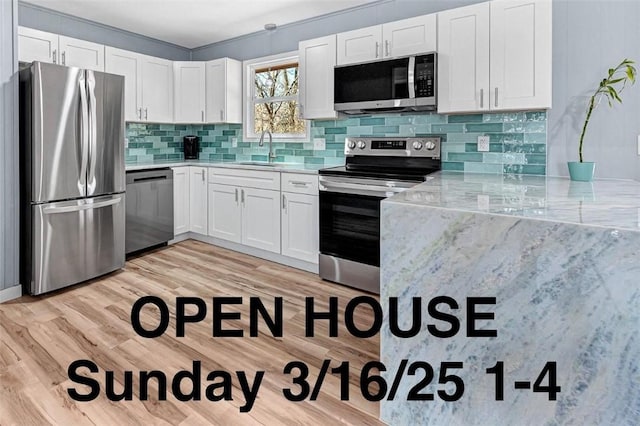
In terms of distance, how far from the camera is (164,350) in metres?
2.17

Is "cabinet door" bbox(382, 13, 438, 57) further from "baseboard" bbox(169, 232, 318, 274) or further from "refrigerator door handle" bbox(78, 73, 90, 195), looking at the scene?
"refrigerator door handle" bbox(78, 73, 90, 195)

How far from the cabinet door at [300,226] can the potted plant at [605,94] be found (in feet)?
6.18

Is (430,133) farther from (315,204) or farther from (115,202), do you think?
(115,202)

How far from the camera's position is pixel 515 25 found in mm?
2580

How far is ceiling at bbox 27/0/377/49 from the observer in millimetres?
3598

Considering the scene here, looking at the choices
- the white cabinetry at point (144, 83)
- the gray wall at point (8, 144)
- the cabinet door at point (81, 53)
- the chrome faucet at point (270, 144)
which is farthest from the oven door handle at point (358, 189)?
the cabinet door at point (81, 53)

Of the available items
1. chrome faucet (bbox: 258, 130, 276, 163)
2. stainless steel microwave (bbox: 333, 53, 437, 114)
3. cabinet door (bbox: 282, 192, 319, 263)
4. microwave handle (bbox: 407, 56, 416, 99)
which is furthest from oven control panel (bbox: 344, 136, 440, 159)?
chrome faucet (bbox: 258, 130, 276, 163)

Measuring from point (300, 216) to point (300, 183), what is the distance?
292 millimetres

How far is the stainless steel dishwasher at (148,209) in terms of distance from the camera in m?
3.86

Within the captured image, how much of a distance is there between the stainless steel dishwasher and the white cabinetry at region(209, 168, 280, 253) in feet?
1.48

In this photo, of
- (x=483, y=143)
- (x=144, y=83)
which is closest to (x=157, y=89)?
(x=144, y=83)

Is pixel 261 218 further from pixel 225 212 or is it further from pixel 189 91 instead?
pixel 189 91

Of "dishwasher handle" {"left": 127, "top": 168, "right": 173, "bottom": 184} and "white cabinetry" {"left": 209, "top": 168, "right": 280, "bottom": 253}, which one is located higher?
"dishwasher handle" {"left": 127, "top": 168, "right": 173, "bottom": 184}

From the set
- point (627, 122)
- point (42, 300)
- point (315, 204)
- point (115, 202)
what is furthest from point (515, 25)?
point (42, 300)
